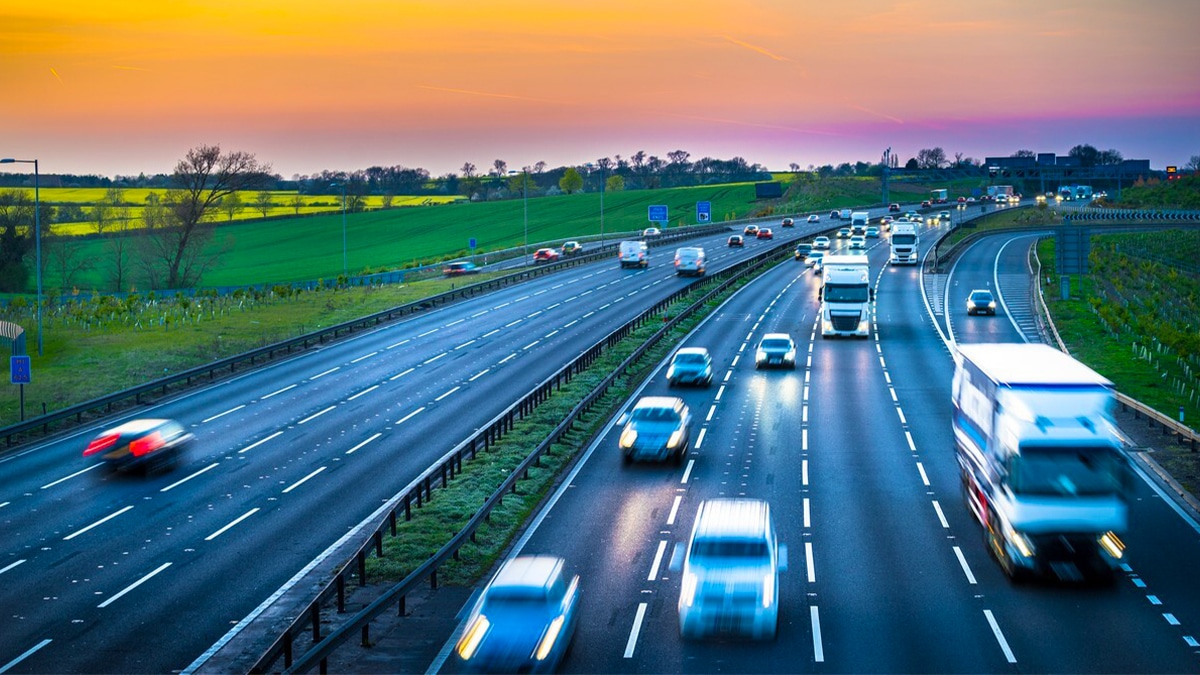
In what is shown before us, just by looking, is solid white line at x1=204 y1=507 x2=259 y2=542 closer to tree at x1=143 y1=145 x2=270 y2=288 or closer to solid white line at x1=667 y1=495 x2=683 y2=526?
solid white line at x1=667 y1=495 x2=683 y2=526

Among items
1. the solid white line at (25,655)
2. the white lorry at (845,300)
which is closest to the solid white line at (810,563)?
the solid white line at (25,655)

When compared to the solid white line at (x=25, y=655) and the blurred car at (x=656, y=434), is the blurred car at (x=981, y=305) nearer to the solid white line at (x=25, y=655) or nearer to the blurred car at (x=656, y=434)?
the blurred car at (x=656, y=434)

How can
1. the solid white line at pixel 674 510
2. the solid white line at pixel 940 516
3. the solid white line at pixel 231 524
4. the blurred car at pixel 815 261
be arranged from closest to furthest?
the solid white line at pixel 940 516 < the solid white line at pixel 231 524 < the solid white line at pixel 674 510 < the blurred car at pixel 815 261

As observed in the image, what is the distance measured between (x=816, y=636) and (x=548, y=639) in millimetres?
5523

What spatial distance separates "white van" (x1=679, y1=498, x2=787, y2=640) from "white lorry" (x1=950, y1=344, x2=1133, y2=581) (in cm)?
543

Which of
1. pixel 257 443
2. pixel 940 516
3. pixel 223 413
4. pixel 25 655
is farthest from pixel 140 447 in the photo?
pixel 940 516

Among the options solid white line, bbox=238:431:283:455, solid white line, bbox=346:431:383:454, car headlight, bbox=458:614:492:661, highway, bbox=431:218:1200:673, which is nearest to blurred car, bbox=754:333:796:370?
highway, bbox=431:218:1200:673

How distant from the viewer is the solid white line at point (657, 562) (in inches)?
977

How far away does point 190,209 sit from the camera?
397 feet

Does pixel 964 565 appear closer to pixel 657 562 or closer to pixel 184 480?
pixel 657 562

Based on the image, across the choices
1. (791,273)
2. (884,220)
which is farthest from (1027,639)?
(884,220)

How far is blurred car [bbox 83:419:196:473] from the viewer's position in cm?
3506

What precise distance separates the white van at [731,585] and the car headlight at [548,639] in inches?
112

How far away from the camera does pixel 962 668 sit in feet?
63.1
